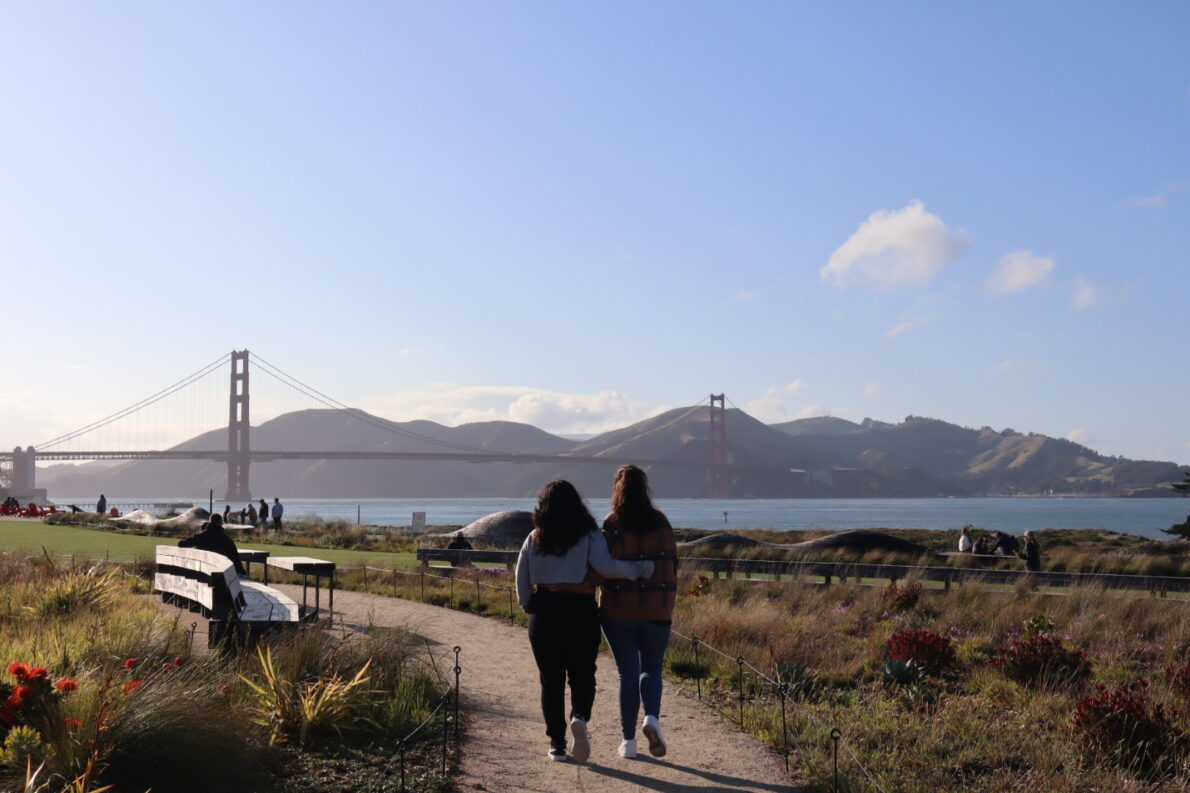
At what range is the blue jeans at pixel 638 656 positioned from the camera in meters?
6.66

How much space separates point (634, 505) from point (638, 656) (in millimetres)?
956

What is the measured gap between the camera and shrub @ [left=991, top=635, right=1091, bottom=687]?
9.98m

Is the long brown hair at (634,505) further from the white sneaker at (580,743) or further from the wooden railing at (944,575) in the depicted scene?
the wooden railing at (944,575)

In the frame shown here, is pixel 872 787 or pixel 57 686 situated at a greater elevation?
pixel 57 686

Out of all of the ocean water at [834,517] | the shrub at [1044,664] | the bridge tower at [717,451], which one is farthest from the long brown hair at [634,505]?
the bridge tower at [717,451]

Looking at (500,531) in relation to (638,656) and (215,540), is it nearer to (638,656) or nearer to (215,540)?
(215,540)

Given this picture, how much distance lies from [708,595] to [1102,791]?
9.50m

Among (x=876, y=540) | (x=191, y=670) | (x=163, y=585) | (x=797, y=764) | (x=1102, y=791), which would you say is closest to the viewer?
(x=1102, y=791)

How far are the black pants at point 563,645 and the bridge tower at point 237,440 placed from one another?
81.8m

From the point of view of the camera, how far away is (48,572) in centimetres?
1506

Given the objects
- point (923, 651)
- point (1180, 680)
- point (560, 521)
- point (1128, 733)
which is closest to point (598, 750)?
point (560, 521)

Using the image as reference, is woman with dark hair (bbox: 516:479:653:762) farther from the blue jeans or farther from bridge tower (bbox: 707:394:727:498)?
bridge tower (bbox: 707:394:727:498)

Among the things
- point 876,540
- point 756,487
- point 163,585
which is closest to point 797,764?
point 163,585

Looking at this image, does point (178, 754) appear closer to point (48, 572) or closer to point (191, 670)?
point (191, 670)
